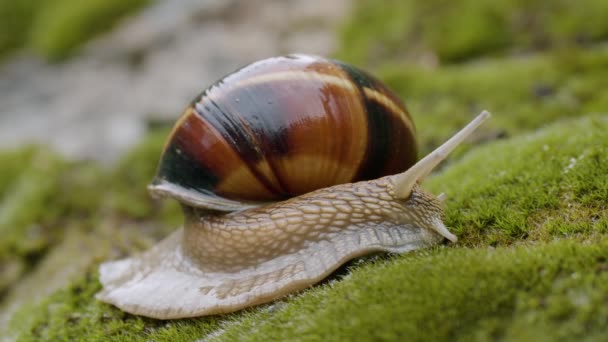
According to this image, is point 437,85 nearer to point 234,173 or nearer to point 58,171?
point 234,173

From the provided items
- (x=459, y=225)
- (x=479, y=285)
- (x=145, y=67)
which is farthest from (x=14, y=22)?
(x=479, y=285)

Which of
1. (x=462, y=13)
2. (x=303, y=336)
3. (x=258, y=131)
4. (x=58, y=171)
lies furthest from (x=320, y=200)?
(x=462, y=13)

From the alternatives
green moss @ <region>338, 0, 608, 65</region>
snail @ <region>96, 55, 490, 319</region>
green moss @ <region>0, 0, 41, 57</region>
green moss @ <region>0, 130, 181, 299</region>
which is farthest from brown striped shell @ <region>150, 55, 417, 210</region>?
green moss @ <region>0, 0, 41, 57</region>

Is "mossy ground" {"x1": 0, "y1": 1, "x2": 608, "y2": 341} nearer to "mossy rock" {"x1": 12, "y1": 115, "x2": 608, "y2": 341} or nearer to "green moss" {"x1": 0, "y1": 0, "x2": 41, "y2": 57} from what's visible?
"mossy rock" {"x1": 12, "y1": 115, "x2": 608, "y2": 341}

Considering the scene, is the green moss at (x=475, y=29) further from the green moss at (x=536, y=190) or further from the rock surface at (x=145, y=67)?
the green moss at (x=536, y=190)

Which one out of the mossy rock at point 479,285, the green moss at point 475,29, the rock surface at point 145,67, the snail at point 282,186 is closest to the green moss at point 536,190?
the mossy rock at point 479,285
